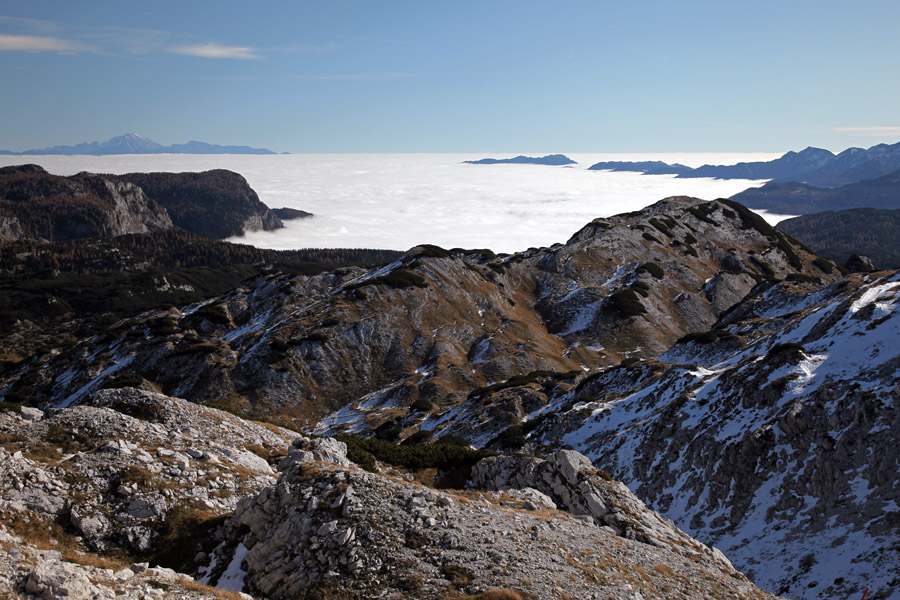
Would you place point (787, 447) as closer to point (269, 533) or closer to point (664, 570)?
point (664, 570)

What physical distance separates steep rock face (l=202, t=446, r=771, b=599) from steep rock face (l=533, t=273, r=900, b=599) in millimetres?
8320

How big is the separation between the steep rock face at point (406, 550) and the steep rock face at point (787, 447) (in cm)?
832

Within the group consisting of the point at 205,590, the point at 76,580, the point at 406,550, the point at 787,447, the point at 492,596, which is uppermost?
the point at 76,580

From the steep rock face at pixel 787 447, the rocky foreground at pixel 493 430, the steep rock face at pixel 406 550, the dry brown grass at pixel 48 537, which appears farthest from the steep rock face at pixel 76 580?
the steep rock face at pixel 787 447

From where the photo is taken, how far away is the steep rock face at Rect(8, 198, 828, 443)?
7975 centimetres

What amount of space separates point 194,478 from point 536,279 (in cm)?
10748

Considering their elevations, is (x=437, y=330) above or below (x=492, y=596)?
below

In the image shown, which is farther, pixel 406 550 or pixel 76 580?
pixel 406 550

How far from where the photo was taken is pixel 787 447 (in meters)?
34.6

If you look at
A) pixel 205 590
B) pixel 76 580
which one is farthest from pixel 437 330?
pixel 76 580

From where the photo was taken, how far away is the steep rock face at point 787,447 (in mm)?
28312

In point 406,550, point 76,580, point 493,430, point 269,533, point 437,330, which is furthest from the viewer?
point 437,330

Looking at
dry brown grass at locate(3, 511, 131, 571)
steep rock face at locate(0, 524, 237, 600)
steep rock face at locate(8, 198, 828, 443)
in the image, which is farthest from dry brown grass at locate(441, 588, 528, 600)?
steep rock face at locate(8, 198, 828, 443)

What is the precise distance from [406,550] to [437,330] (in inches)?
3070
